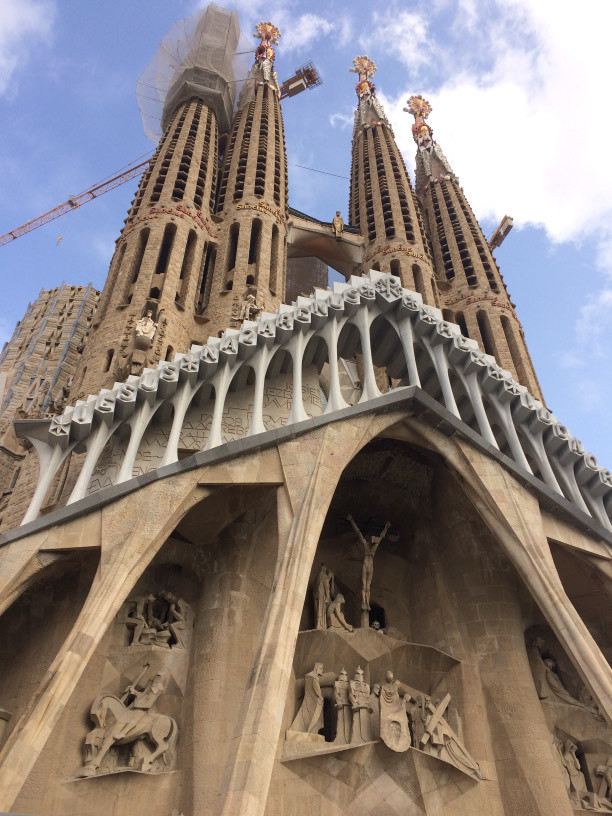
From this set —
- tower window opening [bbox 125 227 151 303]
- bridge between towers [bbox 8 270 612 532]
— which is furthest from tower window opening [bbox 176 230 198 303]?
bridge between towers [bbox 8 270 612 532]

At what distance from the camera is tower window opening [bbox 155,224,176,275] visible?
17.6m

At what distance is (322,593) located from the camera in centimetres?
1184

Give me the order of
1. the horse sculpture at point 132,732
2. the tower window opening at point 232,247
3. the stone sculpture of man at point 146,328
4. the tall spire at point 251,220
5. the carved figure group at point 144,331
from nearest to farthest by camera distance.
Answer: the horse sculpture at point 132,732 → the carved figure group at point 144,331 → the stone sculpture of man at point 146,328 → the tall spire at point 251,220 → the tower window opening at point 232,247

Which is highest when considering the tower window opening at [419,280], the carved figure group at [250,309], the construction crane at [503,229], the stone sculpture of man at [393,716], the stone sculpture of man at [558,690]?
the construction crane at [503,229]

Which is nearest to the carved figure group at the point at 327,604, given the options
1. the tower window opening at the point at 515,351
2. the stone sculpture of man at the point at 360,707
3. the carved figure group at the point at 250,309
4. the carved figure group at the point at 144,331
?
the stone sculpture of man at the point at 360,707

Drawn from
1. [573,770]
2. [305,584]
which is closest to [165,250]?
[305,584]

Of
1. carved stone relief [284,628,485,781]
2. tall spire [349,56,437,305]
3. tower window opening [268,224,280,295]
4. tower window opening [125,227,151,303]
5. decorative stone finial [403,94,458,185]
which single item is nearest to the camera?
carved stone relief [284,628,485,781]

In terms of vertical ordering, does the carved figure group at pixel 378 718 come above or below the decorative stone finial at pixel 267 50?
below

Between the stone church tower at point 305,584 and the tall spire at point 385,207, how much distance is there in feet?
26.0

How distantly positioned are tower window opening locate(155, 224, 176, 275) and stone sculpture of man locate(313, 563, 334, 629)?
27.0ft

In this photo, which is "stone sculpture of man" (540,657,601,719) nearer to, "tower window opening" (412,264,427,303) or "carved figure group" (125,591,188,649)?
"carved figure group" (125,591,188,649)

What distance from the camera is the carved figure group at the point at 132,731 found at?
9.12 metres

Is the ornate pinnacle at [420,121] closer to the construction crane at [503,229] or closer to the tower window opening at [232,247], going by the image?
the construction crane at [503,229]

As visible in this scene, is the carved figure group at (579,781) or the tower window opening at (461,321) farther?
A: the tower window opening at (461,321)
